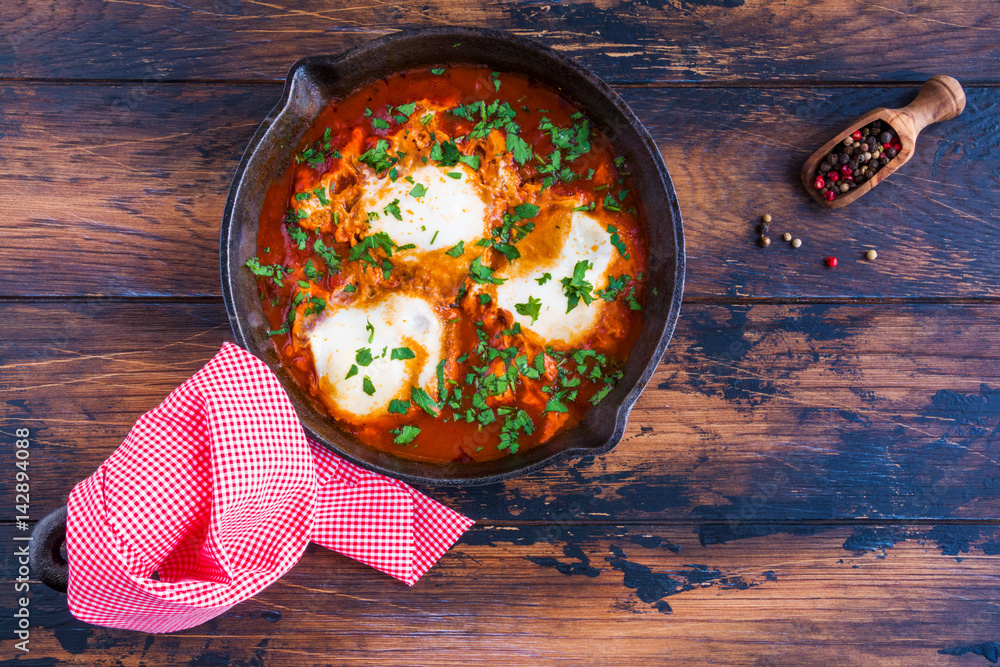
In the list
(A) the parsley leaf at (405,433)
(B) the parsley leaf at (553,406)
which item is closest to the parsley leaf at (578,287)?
(B) the parsley leaf at (553,406)

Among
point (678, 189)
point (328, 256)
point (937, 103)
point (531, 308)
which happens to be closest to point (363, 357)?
point (328, 256)

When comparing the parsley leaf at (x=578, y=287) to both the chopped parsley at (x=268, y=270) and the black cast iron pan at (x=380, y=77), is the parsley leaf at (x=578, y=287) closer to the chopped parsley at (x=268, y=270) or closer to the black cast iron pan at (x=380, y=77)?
the black cast iron pan at (x=380, y=77)

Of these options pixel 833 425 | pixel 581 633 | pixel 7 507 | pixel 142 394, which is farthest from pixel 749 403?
pixel 7 507

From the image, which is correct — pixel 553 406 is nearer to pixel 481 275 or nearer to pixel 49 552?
pixel 481 275

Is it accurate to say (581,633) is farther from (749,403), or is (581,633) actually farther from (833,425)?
(833,425)

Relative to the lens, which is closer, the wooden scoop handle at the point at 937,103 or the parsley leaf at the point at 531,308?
the parsley leaf at the point at 531,308

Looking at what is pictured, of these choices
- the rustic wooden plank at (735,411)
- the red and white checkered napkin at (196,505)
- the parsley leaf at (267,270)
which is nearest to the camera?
the red and white checkered napkin at (196,505)
